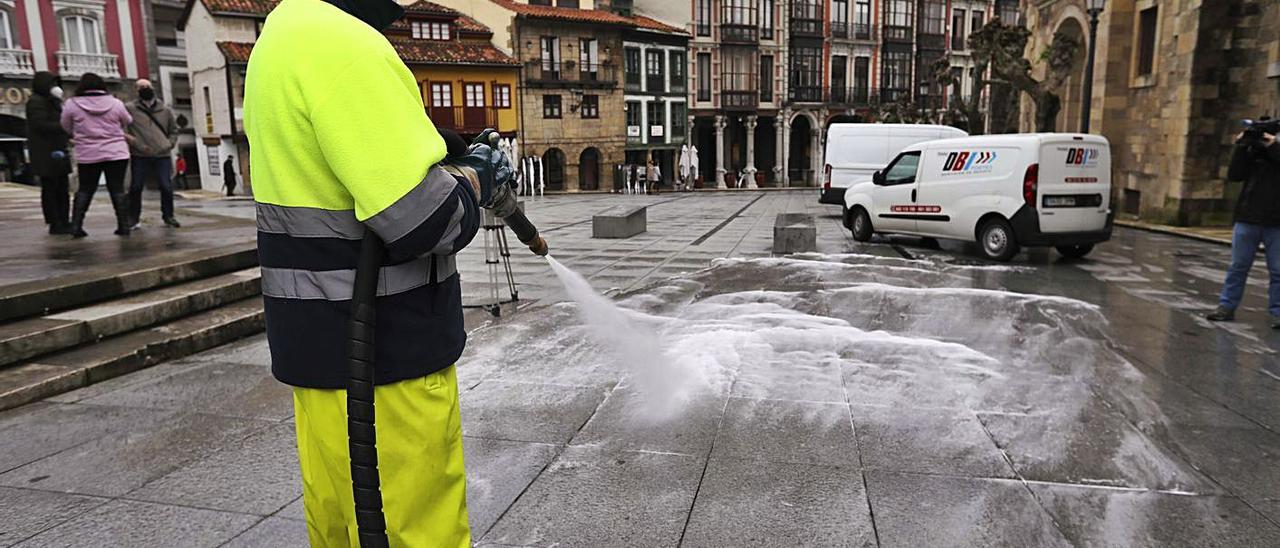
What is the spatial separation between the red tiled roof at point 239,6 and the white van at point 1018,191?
3247 cm

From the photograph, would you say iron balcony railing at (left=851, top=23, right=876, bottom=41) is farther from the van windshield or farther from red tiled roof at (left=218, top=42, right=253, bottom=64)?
the van windshield

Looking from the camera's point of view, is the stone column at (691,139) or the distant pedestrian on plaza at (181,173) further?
the stone column at (691,139)

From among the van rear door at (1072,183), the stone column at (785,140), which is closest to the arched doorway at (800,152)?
the stone column at (785,140)

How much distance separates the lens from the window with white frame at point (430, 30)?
38.4m

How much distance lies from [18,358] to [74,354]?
1.08 feet

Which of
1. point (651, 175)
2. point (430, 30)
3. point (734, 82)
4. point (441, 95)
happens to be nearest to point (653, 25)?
point (734, 82)

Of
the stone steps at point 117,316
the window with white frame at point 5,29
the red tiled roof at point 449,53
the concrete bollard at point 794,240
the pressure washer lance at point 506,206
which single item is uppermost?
the window with white frame at point 5,29

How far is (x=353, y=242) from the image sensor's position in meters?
1.93

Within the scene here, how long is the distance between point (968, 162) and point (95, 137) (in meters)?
11.1

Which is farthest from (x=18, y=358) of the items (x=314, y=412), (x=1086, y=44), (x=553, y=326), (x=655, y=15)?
(x=655, y=15)

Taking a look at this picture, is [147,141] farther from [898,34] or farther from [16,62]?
[898,34]

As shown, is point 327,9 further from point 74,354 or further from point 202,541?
point 74,354

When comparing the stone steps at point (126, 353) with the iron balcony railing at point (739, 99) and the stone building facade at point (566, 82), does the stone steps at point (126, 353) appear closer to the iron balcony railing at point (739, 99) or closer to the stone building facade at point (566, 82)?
the stone building facade at point (566, 82)

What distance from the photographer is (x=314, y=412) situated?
2033 millimetres
